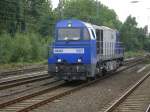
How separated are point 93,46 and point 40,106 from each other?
8.72 m

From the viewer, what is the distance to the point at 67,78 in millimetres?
22703

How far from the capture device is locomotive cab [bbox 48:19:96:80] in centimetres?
2252

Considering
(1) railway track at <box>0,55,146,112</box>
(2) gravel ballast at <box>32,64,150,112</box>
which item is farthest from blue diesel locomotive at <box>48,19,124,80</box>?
(1) railway track at <box>0,55,146,112</box>

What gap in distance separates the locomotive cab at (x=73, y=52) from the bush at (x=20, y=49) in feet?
73.6

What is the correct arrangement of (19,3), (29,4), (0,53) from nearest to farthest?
1. (0,53)
2. (19,3)
3. (29,4)

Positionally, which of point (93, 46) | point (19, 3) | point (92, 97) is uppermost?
point (19, 3)

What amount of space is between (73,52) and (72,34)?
1095 millimetres

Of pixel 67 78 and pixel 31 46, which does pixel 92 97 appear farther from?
pixel 31 46

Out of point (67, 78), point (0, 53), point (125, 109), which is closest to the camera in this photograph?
point (125, 109)

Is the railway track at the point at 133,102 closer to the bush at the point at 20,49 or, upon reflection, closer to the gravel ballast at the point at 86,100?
the gravel ballast at the point at 86,100

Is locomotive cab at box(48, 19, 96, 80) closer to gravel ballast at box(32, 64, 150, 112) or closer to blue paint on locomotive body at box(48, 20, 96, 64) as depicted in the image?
blue paint on locomotive body at box(48, 20, 96, 64)

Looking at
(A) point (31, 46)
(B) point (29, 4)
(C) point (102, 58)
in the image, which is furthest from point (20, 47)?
(B) point (29, 4)

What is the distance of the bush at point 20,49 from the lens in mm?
47312

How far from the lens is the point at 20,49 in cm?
5012
